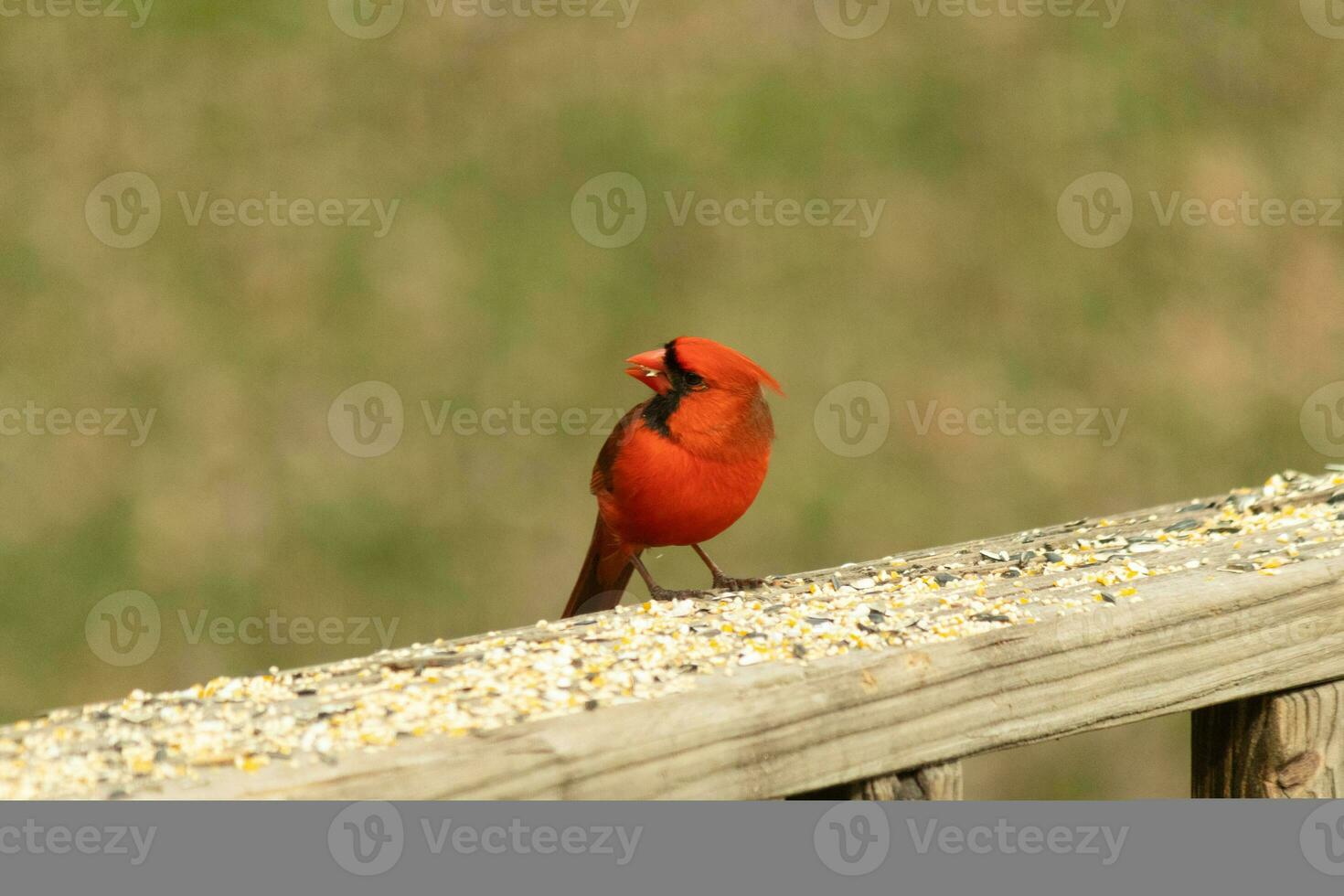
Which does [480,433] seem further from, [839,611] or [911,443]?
[839,611]

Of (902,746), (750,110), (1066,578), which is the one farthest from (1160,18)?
(902,746)

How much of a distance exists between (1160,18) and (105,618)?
4.36 m
